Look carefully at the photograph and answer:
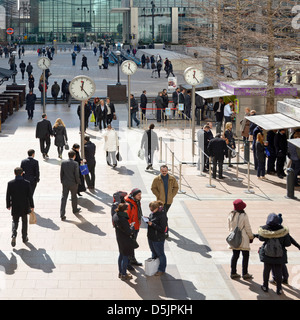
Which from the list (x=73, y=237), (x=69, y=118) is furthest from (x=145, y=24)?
(x=73, y=237)

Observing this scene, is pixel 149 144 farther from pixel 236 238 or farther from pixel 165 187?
pixel 236 238

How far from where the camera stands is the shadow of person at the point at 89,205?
14.7 meters

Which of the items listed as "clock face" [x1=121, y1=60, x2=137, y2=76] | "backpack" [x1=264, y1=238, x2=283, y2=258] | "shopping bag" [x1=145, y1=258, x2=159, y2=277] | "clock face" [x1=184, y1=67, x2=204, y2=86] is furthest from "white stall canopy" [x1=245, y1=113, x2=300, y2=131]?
"clock face" [x1=121, y1=60, x2=137, y2=76]

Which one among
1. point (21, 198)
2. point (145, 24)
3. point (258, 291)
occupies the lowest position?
point (258, 291)

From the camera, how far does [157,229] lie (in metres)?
10.3

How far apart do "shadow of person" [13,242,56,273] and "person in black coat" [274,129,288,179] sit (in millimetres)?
8529

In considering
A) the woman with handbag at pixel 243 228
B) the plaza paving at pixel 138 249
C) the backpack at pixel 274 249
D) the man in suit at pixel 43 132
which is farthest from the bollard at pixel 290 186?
the man in suit at pixel 43 132

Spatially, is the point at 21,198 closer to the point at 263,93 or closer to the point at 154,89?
the point at 263,93

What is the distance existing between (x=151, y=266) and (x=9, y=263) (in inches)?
94.5

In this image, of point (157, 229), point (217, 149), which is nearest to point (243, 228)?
point (157, 229)

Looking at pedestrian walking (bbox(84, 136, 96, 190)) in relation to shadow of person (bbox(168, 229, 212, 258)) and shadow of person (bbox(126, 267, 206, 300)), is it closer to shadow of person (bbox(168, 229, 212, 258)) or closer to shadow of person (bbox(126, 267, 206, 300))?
shadow of person (bbox(168, 229, 212, 258))

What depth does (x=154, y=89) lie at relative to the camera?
4534 centimetres

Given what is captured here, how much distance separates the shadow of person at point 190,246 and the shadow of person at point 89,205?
2.53 m
